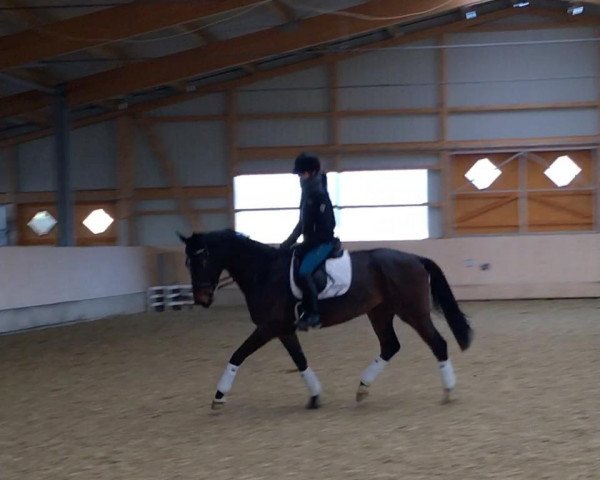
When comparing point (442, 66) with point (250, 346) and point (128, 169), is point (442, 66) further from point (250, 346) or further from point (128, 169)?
point (250, 346)

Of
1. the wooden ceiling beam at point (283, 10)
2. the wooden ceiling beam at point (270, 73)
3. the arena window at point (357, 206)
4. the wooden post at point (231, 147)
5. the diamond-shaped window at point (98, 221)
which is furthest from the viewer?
the diamond-shaped window at point (98, 221)

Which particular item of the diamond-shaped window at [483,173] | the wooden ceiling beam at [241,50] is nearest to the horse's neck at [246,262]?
the wooden ceiling beam at [241,50]

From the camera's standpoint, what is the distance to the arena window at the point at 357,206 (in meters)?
19.7

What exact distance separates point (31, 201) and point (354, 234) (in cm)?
761

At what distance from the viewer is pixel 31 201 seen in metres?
20.6

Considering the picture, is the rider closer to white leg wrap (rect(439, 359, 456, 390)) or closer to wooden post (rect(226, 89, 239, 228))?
white leg wrap (rect(439, 359, 456, 390))

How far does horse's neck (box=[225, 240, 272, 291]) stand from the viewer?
730cm

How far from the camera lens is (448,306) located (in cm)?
771

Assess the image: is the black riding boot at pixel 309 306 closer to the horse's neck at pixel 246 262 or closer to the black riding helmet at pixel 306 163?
the horse's neck at pixel 246 262

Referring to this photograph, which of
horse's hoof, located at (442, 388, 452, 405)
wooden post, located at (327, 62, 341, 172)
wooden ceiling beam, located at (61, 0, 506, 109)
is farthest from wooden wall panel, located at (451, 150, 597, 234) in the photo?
horse's hoof, located at (442, 388, 452, 405)

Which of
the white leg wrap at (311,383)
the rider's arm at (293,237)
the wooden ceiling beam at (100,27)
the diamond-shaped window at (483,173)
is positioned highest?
the wooden ceiling beam at (100,27)

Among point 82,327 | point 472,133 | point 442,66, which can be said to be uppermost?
point 442,66

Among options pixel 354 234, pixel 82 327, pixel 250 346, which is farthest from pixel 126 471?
pixel 354 234

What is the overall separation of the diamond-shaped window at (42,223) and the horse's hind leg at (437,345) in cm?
1491
